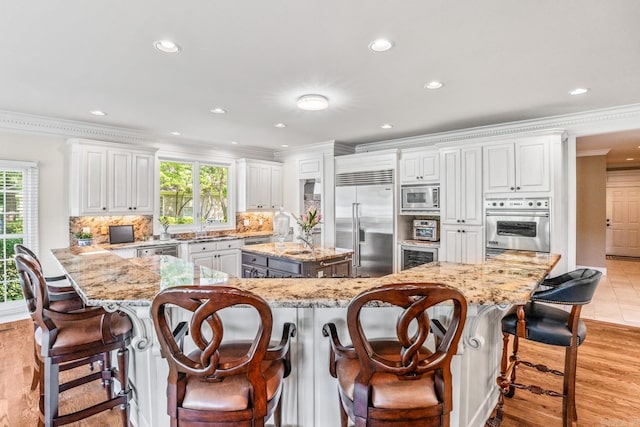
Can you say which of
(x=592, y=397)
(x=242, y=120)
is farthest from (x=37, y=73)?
(x=592, y=397)

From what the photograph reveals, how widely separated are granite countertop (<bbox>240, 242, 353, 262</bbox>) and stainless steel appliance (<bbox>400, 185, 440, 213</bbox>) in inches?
59.7

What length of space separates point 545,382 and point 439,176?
288cm

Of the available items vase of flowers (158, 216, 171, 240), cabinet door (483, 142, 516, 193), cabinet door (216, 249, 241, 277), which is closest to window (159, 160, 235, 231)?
vase of flowers (158, 216, 171, 240)

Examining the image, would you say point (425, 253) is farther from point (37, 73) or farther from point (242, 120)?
point (37, 73)

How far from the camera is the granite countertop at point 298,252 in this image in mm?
3721

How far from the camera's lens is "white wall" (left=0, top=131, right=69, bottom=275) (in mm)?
4254

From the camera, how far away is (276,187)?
6.81m

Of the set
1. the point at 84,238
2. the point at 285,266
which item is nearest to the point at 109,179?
the point at 84,238

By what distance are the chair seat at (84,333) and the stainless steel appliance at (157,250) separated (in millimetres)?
2929

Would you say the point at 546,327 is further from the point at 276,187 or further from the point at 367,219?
the point at 276,187

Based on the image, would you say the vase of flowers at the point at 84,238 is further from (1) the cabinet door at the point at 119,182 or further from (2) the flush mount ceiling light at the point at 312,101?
(2) the flush mount ceiling light at the point at 312,101

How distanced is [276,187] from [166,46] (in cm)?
454

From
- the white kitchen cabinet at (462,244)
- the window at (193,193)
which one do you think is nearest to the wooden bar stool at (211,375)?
the white kitchen cabinet at (462,244)

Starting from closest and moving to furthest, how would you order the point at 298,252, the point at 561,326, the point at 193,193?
the point at 561,326, the point at 298,252, the point at 193,193
